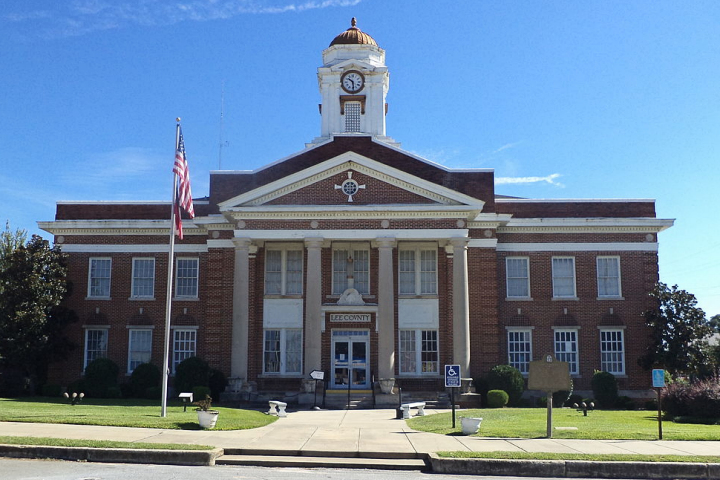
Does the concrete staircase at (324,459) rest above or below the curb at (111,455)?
below

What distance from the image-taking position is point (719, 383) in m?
25.3

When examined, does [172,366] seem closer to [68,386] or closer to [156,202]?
[68,386]

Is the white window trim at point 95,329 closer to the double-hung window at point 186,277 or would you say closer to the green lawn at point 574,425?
the double-hung window at point 186,277

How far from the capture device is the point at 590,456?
51.6 feet

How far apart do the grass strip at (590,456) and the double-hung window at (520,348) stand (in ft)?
65.6

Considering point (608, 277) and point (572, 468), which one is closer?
point (572, 468)

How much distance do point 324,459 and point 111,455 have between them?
4.47 metres

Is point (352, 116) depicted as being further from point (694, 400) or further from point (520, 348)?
point (694, 400)

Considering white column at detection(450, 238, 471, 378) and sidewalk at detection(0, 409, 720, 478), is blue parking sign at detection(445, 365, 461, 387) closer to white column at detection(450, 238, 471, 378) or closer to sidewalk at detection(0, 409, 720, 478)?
sidewalk at detection(0, 409, 720, 478)

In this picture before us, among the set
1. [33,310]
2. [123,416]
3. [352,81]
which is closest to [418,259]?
[352,81]

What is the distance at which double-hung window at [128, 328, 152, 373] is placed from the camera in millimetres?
36688

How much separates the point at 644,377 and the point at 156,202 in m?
25.5

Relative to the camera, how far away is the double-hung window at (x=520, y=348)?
118ft

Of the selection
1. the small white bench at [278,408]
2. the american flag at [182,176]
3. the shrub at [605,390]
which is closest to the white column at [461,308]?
the shrub at [605,390]
